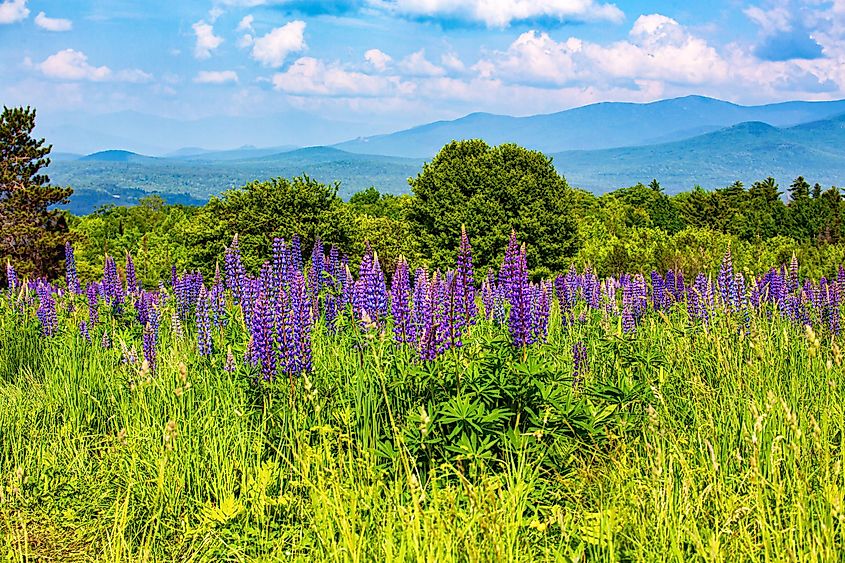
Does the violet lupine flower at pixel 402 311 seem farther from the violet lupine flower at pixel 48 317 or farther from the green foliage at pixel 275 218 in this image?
the green foliage at pixel 275 218

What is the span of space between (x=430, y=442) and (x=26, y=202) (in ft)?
151

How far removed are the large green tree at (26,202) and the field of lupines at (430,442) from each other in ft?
129

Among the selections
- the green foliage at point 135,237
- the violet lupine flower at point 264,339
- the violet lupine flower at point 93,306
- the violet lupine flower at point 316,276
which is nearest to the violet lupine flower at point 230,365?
the violet lupine flower at point 264,339

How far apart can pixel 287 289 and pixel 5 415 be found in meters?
2.72

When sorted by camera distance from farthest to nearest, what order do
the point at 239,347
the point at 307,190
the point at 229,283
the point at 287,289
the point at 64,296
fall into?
the point at 307,190 → the point at 64,296 → the point at 229,283 → the point at 287,289 → the point at 239,347

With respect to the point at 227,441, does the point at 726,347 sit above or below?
above

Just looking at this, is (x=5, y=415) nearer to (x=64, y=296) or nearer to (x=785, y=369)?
(x=64, y=296)

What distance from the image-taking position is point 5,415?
6203mm

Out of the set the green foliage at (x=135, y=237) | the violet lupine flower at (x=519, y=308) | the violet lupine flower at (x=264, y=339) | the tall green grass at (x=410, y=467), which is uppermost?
the violet lupine flower at (x=519, y=308)

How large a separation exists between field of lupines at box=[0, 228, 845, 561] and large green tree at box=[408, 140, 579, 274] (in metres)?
26.1

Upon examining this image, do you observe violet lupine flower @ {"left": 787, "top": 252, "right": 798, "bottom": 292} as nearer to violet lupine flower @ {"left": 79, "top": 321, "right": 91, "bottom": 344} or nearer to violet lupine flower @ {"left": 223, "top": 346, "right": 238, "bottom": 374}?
violet lupine flower @ {"left": 223, "top": 346, "right": 238, "bottom": 374}

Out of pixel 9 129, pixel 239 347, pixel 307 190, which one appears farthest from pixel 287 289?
pixel 9 129

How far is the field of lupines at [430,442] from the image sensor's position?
11.3ft

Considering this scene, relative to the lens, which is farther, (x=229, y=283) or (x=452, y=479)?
(x=229, y=283)
